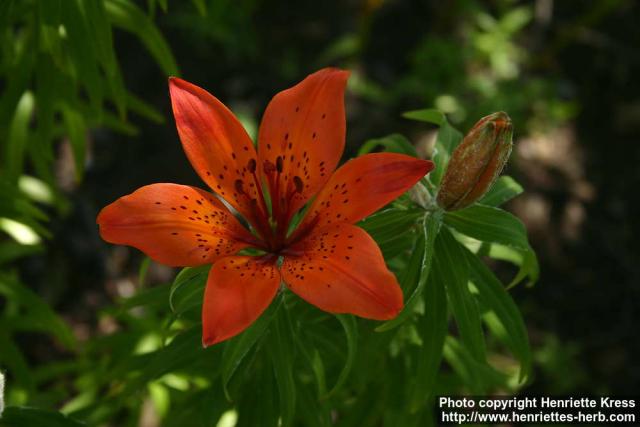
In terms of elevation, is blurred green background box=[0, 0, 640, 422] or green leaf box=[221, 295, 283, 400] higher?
blurred green background box=[0, 0, 640, 422]

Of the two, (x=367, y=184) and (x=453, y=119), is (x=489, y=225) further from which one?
(x=453, y=119)

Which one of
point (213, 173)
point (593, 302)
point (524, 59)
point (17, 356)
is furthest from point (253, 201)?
point (524, 59)

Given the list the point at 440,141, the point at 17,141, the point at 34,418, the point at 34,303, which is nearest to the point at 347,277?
the point at 440,141

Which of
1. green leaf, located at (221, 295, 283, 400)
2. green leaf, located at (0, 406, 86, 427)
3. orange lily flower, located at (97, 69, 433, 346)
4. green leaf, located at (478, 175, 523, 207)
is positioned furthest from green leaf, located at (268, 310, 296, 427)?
green leaf, located at (478, 175, 523, 207)

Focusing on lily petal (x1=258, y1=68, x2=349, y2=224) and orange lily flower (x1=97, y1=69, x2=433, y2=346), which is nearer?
orange lily flower (x1=97, y1=69, x2=433, y2=346)

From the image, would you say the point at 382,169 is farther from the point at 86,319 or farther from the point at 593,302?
the point at 593,302

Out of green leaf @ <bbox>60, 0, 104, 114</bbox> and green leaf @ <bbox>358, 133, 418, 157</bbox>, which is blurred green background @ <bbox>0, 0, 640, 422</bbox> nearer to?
green leaf @ <bbox>60, 0, 104, 114</bbox>
